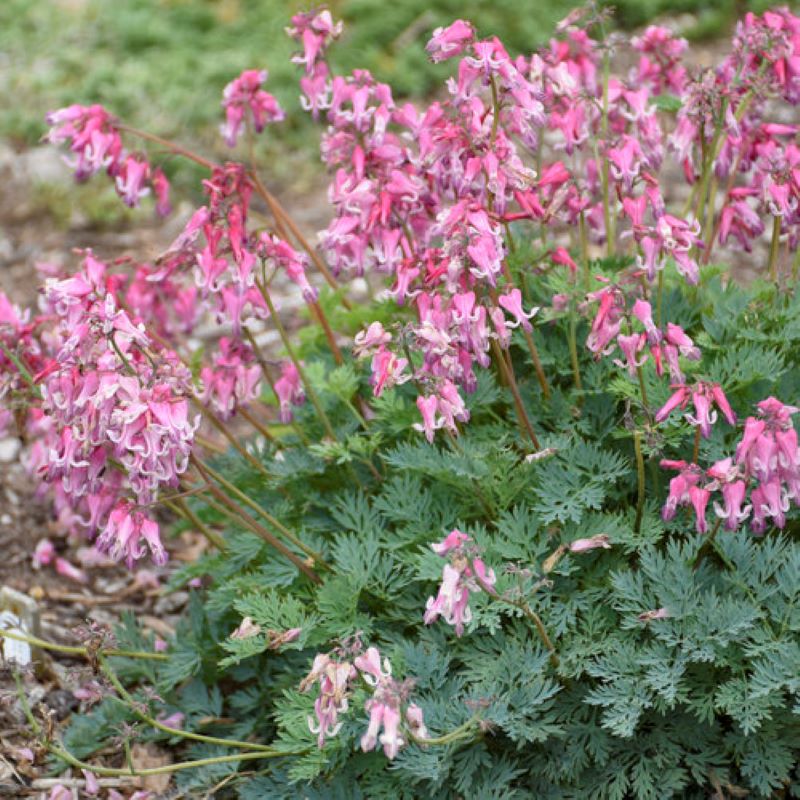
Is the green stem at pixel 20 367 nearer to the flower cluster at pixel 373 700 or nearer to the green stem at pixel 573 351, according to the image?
the flower cluster at pixel 373 700

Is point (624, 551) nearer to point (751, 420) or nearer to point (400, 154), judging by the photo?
point (751, 420)

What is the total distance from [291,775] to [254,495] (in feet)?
3.81

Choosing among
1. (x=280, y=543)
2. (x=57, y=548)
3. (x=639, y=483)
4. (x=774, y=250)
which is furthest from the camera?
(x=57, y=548)

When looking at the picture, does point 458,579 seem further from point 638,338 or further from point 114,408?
point 114,408

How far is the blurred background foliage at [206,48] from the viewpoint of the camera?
823cm

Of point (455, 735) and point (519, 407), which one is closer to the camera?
point (455, 735)

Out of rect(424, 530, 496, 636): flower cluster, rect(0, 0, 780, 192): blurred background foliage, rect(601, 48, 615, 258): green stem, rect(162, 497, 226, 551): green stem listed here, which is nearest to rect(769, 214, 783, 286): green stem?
rect(601, 48, 615, 258): green stem

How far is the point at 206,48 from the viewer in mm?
8961

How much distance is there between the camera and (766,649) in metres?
3.21

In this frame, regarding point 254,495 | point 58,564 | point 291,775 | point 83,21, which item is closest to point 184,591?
point 58,564

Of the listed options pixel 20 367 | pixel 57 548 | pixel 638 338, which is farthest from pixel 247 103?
pixel 57 548

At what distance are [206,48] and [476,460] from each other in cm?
627

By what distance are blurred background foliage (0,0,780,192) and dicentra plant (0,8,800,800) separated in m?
4.25

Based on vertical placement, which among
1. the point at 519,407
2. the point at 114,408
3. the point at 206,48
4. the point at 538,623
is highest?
the point at 114,408
